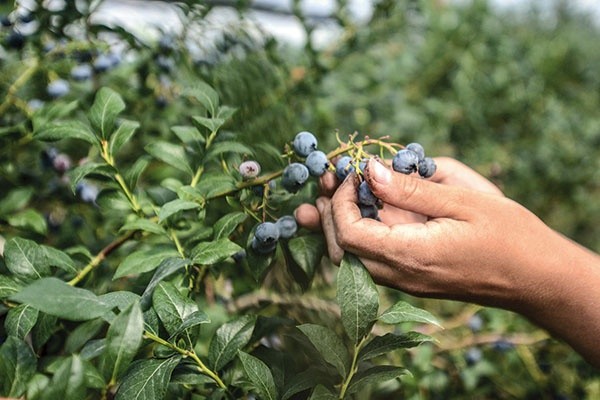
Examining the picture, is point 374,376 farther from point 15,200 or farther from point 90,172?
point 15,200

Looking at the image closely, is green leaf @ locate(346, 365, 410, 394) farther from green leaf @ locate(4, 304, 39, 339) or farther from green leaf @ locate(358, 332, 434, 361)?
green leaf @ locate(4, 304, 39, 339)

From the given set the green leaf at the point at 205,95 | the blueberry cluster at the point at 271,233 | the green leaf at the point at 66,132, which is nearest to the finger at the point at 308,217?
the blueberry cluster at the point at 271,233

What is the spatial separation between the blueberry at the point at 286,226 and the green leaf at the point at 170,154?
19cm

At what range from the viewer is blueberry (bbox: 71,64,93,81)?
1352mm

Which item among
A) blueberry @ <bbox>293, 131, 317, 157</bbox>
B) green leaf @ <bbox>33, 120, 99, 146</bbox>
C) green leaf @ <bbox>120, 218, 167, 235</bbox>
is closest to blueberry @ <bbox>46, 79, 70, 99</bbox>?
green leaf @ <bbox>33, 120, 99, 146</bbox>

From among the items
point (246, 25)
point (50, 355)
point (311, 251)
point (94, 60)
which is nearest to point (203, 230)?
point (311, 251)

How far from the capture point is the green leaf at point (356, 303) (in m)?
0.72

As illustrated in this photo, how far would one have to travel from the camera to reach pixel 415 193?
0.82 metres

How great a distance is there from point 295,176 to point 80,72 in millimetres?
755

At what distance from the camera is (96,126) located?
0.92 meters

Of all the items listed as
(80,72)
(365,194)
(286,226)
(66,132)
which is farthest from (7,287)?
(80,72)

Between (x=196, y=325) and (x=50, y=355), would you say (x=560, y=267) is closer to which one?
(x=196, y=325)

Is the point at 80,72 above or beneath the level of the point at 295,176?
beneath

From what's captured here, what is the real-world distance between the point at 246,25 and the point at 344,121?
3.11ft
